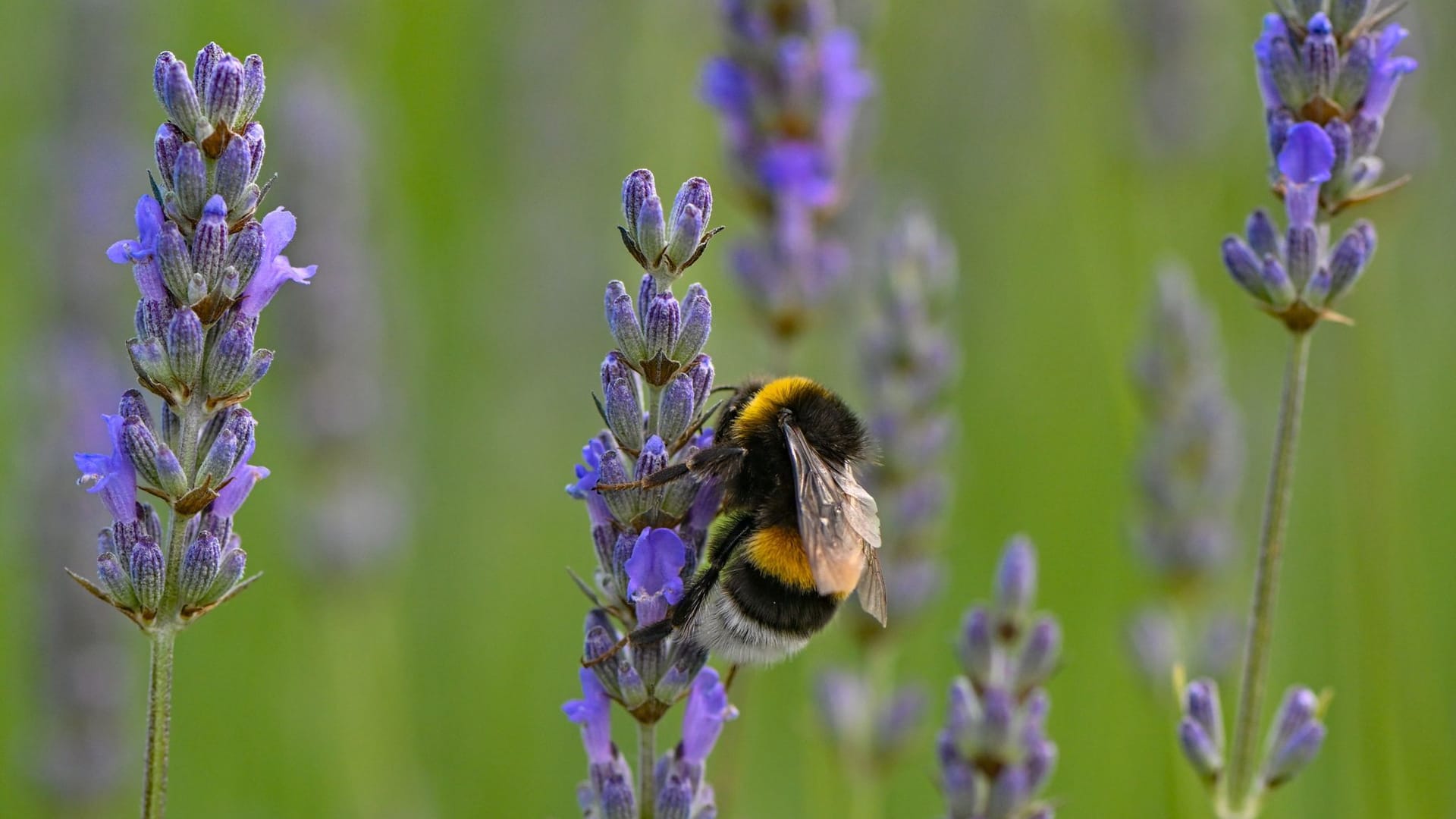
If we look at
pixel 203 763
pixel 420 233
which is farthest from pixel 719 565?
pixel 420 233

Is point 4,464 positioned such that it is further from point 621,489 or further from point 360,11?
point 621,489

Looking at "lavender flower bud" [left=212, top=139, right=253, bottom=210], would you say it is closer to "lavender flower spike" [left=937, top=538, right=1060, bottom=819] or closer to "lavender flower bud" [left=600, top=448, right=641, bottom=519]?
"lavender flower bud" [left=600, top=448, right=641, bottom=519]

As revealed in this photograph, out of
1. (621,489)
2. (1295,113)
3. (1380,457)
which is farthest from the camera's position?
(1380,457)

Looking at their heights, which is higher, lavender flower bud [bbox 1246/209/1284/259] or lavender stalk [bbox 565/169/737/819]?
lavender flower bud [bbox 1246/209/1284/259]

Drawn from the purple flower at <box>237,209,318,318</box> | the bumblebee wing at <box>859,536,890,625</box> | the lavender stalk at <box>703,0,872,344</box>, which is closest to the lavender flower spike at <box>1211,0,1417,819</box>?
the bumblebee wing at <box>859,536,890,625</box>

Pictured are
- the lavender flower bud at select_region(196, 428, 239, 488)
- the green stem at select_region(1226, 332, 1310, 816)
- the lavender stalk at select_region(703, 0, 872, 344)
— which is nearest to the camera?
the lavender flower bud at select_region(196, 428, 239, 488)

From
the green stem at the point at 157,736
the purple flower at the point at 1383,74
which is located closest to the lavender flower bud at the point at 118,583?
the green stem at the point at 157,736
